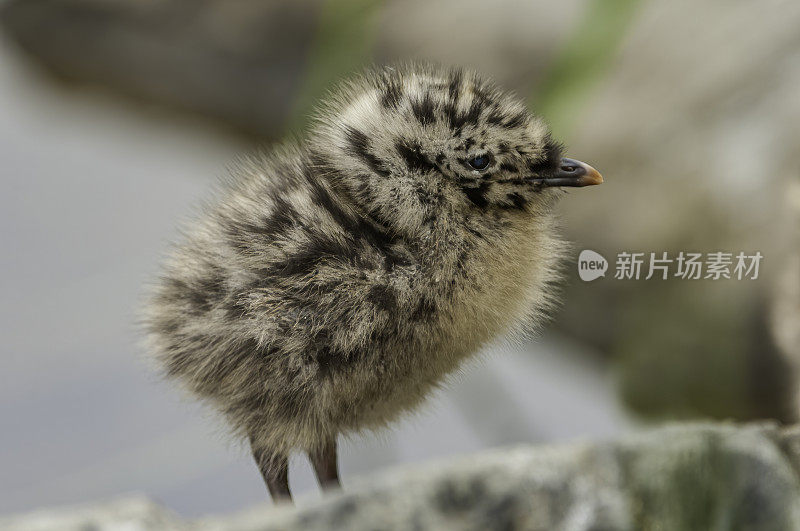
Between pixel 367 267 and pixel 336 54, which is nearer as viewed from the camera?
pixel 367 267

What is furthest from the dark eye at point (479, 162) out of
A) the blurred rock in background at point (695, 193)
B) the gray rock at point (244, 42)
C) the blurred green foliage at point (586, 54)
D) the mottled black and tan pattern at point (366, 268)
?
the gray rock at point (244, 42)

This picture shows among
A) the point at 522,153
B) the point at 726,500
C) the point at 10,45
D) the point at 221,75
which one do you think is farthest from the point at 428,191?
the point at 10,45

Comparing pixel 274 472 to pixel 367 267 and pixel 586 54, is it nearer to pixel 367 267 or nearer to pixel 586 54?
pixel 367 267

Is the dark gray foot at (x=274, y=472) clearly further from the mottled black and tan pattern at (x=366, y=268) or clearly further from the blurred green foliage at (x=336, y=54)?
the blurred green foliage at (x=336, y=54)

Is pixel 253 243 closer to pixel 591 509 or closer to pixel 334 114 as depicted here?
pixel 334 114

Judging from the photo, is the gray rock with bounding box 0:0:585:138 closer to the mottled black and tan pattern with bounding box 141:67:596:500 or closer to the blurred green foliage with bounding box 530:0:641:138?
the blurred green foliage with bounding box 530:0:641:138

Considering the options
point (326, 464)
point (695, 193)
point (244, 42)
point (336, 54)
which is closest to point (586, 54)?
point (336, 54)
